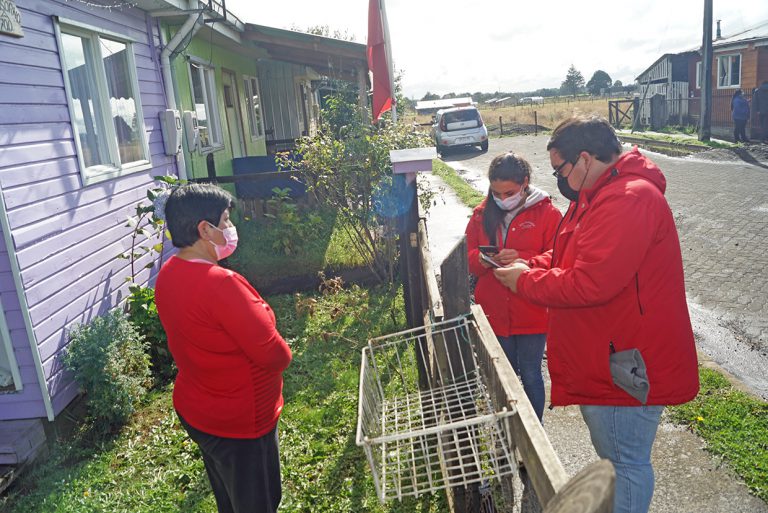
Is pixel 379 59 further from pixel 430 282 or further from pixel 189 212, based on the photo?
pixel 189 212

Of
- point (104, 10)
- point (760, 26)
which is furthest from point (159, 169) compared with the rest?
point (760, 26)

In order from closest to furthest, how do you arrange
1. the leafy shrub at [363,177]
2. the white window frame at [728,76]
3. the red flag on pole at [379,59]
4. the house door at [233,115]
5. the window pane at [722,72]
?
the leafy shrub at [363,177] → the red flag on pole at [379,59] → the house door at [233,115] → the white window frame at [728,76] → the window pane at [722,72]

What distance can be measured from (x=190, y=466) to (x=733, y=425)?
3.47 metres

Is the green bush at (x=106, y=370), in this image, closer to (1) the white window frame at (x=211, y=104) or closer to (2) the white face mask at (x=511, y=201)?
(2) the white face mask at (x=511, y=201)

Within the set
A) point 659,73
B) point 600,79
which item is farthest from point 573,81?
point 659,73

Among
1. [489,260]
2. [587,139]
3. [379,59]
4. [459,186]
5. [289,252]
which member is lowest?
[459,186]

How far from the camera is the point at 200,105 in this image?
928 centimetres

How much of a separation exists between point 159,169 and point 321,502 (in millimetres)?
4654

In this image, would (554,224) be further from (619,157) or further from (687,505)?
(687,505)

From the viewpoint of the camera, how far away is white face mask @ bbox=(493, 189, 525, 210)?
3.40 metres

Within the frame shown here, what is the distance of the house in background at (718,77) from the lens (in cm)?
2139

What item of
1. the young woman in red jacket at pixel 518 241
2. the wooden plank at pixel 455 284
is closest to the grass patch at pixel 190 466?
the young woman in red jacket at pixel 518 241

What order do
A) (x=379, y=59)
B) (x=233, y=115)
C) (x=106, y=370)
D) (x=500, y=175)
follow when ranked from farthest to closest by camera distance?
(x=233, y=115) < (x=379, y=59) < (x=106, y=370) < (x=500, y=175)

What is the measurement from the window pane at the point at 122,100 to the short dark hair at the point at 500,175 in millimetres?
3892
